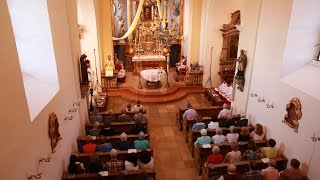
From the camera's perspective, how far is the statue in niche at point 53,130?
17.1ft

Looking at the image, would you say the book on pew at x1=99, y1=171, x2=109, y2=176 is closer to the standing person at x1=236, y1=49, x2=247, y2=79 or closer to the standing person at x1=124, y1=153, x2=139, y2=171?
the standing person at x1=124, y1=153, x2=139, y2=171

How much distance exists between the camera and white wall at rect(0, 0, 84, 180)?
3.52 meters

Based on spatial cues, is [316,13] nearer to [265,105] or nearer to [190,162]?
[265,105]

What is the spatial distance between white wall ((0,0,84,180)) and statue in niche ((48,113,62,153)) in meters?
0.11

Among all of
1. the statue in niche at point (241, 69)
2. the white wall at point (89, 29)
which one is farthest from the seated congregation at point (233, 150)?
the white wall at point (89, 29)

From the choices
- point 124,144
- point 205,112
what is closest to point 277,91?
point 205,112

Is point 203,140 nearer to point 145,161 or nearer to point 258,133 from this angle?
point 258,133

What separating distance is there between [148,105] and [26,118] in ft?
25.9

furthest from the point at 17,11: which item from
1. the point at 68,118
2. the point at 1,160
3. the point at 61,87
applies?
the point at 1,160

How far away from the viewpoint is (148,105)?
11.9 m

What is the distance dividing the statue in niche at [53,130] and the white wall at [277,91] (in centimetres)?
519

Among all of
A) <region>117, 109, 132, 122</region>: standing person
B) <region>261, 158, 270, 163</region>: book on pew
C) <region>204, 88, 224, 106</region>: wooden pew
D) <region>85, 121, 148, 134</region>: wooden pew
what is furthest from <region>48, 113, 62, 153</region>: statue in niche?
<region>204, 88, 224, 106</region>: wooden pew

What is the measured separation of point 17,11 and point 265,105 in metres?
6.45

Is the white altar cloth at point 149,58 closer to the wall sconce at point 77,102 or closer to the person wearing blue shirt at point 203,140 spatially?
the wall sconce at point 77,102
